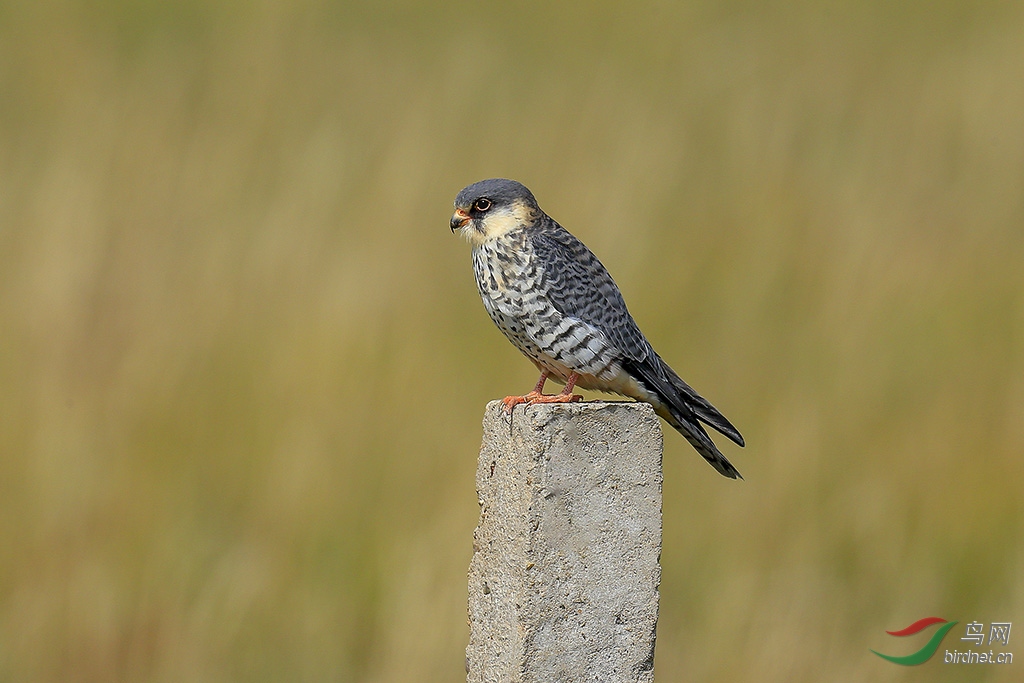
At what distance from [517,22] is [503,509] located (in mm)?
6273

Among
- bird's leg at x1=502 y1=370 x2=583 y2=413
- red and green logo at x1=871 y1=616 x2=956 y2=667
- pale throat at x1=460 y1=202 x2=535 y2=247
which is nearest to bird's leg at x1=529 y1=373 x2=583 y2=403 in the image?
bird's leg at x1=502 y1=370 x2=583 y2=413

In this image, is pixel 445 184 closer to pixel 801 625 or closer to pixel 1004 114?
pixel 801 625

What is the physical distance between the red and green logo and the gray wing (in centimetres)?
182

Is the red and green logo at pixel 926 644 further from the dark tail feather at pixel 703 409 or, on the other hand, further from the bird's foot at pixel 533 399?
the bird's foot at pixel 533 399

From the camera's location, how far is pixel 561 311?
335cm

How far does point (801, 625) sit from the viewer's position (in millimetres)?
4551

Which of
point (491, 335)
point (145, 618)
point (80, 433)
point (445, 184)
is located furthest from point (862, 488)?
point (80, 433)

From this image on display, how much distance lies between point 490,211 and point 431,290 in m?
2.17

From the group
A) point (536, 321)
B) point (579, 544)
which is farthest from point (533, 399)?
point (536, 321)

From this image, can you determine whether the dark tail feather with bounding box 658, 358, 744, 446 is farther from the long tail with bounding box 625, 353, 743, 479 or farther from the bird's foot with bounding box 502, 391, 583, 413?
the bird's foot with bounding box 502, 391, 583, 413

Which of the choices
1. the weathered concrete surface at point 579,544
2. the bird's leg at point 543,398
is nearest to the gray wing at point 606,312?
the bird's leg at point 543,398

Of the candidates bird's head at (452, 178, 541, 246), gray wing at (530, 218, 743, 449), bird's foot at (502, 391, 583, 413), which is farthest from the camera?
bird's head at (452, 178, 541, 246)

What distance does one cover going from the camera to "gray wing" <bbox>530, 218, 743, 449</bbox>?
328cm

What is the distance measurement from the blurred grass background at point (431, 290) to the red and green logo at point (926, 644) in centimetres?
4
